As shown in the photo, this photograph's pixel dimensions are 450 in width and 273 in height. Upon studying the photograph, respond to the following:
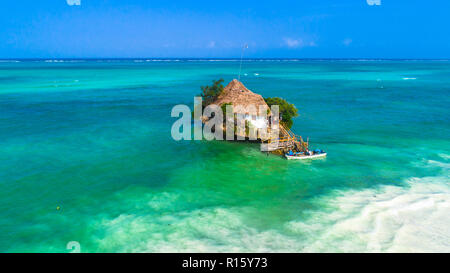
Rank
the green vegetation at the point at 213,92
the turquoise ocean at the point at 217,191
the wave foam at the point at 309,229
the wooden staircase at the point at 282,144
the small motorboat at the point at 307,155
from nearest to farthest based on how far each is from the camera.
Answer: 1. the wave foam at the point at 309,229
2. the turquoise ocean at the point at 217,191
3. the small motorboat at the point at 307,155
4. the wooden staircase at the point at 282,144
5. the green vegetation at the point at 213,92

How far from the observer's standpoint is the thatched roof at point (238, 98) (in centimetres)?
3553

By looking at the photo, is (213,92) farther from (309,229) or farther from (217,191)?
(309,229)

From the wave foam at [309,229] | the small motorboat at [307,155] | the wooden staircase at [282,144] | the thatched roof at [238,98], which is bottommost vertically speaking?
the wave foam at [309,229]

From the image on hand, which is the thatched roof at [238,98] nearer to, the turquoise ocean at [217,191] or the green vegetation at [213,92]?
the green vegetation at [213,92]

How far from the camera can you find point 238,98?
36.2 m

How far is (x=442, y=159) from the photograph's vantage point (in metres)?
31.9

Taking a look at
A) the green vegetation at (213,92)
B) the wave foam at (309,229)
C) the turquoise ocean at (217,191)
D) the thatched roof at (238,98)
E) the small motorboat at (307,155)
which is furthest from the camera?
the green vegetation at (213,92)

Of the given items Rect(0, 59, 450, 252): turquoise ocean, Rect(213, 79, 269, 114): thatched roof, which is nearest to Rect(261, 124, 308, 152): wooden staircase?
Rect(0, 59, 450, 252): turquoise ocean

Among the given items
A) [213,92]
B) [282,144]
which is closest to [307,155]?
[282,144]

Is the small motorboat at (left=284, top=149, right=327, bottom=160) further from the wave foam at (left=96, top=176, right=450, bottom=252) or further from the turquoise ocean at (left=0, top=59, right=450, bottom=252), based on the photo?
the wave foam at (left=96, top=176, right=450, bottom=252)

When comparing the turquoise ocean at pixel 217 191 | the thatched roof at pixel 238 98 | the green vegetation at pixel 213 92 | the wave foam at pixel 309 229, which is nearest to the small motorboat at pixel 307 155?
the turquoise ocean at pixel 217 191

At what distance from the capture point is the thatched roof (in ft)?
117
